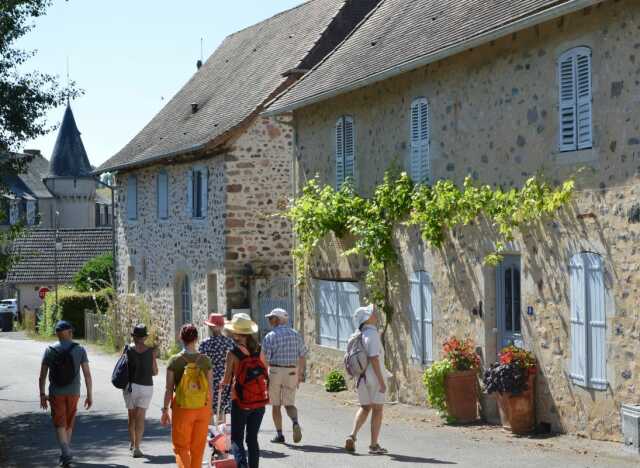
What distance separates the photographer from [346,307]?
2034 cm

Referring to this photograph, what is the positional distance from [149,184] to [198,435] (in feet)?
71.7

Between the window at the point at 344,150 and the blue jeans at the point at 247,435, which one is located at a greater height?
the window at the point at 344,150

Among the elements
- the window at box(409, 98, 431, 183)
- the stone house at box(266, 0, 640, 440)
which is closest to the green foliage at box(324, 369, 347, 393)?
the stone house at box(266, 0, 640, 440)

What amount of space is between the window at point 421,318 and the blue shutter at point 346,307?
2043 mm

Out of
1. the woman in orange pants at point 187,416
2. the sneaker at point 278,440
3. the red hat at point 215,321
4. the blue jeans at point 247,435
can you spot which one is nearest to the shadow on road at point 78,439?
the sneaker at point 278,440

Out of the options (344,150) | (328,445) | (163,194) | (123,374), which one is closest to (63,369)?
(123,374)

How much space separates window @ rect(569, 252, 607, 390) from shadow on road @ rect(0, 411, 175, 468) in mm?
4899

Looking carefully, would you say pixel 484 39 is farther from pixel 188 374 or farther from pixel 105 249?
pixel 105 249

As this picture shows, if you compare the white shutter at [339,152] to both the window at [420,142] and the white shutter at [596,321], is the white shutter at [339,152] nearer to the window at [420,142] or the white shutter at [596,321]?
the window at [420,142]

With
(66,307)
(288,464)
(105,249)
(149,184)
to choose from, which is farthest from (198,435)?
(105,249)

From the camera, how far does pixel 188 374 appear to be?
34.2ft

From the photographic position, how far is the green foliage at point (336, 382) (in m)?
20.5

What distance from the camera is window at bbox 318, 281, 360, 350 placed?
20141 mm

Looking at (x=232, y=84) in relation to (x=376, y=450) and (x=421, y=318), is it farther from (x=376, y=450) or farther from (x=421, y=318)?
(x=376, y=450)
